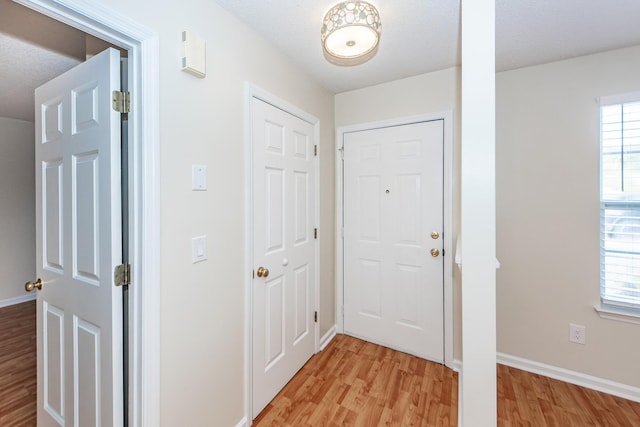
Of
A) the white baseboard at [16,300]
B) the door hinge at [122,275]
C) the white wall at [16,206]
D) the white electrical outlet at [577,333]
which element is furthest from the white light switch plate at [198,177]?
the white baseboard at [16,300]

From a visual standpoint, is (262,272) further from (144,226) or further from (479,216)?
(479,216)

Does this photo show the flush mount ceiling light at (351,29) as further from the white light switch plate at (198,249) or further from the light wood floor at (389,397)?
the light wood floor at (389,397)

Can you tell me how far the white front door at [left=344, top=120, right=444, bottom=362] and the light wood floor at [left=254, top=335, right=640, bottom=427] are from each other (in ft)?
1.12

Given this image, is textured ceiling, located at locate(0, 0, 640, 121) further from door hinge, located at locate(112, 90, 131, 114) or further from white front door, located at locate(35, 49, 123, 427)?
door hinge, located at locate(112, 90, 131, 114)

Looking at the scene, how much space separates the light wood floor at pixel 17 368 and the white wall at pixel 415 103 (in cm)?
306

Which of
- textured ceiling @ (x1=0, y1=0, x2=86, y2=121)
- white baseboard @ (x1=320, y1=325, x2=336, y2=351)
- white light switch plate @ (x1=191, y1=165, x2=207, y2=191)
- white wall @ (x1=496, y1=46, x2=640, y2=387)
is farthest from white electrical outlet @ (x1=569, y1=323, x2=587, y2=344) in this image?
textured ceiling @ (x1=0, y1=0, x2=86, y2=121)

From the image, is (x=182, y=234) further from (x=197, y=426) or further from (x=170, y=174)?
(x=197, y=426)

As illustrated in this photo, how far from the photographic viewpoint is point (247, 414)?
1580 mm

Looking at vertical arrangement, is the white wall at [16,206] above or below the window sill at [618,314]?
above

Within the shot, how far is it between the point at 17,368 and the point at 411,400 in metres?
3.07

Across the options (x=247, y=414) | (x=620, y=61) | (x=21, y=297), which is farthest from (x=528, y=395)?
(x=21, y=297)

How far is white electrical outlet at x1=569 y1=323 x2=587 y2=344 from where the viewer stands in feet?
6.30

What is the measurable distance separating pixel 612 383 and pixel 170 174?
308 cm

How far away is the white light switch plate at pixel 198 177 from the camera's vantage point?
1.26m
